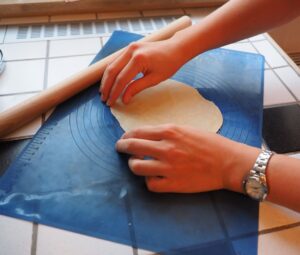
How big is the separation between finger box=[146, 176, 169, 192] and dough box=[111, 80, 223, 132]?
127 millimetres

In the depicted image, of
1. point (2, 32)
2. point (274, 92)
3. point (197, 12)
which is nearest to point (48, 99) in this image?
point (2, 32)

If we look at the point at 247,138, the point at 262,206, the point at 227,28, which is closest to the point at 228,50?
the point at 227,28

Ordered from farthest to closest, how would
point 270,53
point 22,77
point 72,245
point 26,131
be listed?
1. point 270,53
2. point 22,77
3. point 26,131
4. point 72,245

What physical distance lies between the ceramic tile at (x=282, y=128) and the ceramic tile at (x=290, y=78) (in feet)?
0.16

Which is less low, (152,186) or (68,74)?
(68,74)

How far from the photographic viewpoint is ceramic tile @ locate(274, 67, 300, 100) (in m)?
0.66

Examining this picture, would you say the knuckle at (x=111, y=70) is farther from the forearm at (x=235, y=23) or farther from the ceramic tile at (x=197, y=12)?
the ceramic tile at (x=197, y=12)

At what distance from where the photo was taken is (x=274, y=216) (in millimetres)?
439

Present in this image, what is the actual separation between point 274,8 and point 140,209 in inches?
16.8

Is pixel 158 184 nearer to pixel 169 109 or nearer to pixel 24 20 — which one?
pixel 169 109

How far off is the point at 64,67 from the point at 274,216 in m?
0.49

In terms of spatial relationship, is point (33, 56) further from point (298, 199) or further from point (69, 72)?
point (298, 199)

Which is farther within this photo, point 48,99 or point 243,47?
point 243,47

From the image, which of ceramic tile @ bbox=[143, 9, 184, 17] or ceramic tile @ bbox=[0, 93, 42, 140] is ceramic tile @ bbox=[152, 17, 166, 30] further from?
ceramic tile @ bbox=[0, 93, 42, 140]
